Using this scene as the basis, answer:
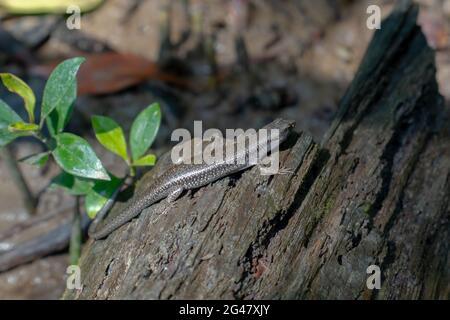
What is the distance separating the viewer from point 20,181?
5.29m

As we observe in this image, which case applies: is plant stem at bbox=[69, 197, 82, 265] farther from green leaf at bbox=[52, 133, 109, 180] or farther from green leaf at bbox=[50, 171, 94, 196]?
green leaf at bbox=[52, 133, 109, 180]

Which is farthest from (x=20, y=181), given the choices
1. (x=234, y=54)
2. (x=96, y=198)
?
(x=234, y=54)

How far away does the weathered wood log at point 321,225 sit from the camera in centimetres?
347

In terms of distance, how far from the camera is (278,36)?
25.3 ft

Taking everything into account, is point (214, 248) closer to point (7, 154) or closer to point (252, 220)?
point (252, 220)

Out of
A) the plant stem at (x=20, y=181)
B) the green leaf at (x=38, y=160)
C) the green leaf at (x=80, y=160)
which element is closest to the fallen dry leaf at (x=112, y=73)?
the plant stem at (x=20, y=181)

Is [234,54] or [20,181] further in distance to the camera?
[234,54]

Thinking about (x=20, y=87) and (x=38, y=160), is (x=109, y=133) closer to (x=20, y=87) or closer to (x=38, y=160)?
(x=38, y=160)

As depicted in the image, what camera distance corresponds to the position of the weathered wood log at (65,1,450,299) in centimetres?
347

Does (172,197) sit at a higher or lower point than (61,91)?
lower

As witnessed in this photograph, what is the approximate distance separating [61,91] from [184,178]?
46.0 inches

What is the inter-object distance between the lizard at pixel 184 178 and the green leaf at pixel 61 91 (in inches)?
32.7

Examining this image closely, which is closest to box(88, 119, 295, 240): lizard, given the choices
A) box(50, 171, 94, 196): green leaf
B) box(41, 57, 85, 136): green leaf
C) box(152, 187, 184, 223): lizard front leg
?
box(152, 187, 184, 223): lizard front leg
